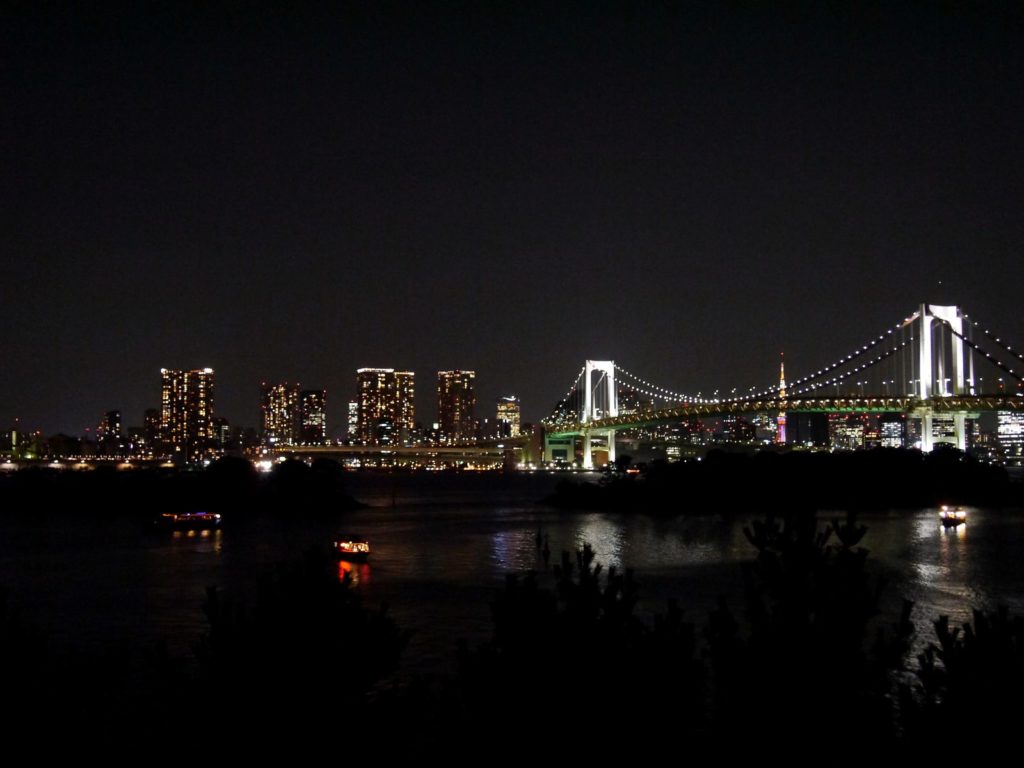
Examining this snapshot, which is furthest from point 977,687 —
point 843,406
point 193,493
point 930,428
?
point 930,428

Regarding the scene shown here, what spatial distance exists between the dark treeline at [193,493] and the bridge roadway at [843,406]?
74.0ft

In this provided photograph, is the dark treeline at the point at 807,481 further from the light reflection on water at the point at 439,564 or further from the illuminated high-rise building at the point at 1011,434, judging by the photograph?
the illuminated high-rise building at the point at 1011,434

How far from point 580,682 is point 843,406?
59.9m

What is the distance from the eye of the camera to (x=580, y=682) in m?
6.55

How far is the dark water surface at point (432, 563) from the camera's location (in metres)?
20.4

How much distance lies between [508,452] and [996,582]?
84.3 m

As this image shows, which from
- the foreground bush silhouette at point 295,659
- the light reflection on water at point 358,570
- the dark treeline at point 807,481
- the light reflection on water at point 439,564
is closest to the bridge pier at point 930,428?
the dark treeline at point 807,481

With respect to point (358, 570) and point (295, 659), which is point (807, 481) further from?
point (295, 659)

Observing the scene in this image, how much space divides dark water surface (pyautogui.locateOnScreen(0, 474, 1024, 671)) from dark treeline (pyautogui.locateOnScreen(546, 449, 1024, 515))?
3245 mm

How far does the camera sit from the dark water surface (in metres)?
20.4

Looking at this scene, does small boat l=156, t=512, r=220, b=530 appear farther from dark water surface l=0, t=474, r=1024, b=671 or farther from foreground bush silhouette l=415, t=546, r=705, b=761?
foreground bush silhouette l=415, t=546, r=705, b=761

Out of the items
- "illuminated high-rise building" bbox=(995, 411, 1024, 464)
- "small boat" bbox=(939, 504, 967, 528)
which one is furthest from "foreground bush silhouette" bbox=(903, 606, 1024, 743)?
"illuminated high-rise building" bbox=(995, 411, 1024, 464)

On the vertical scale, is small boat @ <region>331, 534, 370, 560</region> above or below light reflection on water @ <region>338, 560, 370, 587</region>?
above

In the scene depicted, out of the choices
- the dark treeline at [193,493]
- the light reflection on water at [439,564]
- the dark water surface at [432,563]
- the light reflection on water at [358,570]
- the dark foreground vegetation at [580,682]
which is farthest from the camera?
the dark treeline at [193,493]
